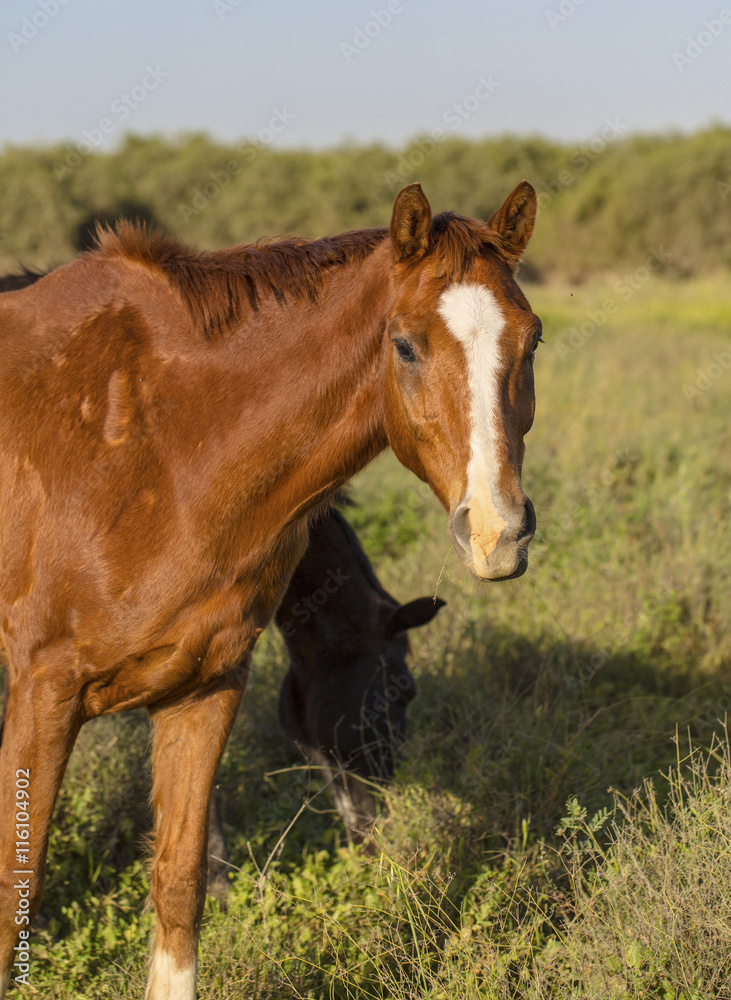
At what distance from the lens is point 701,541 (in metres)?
5.80

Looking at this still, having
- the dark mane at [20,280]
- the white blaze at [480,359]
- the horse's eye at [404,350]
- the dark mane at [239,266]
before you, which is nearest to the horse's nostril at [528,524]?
the white blaze at [480,359]

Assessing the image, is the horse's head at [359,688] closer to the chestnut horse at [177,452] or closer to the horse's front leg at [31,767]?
the chestnut horse at [177,452]

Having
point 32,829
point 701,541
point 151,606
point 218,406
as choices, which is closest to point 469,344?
point 218,406

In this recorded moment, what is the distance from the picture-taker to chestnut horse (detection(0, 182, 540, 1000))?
2471 millimetres

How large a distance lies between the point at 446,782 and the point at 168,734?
5.08 feet

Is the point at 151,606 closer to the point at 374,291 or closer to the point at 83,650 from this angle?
the point at 83,650

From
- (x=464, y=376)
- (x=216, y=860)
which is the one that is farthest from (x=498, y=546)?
(x=216, y=860)

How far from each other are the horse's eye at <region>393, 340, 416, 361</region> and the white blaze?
12 centimetres

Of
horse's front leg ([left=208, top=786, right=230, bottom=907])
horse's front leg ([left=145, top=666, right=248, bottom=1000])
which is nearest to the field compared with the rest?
horse's front leg ([left=208, top=786, right=230, bottom=907])

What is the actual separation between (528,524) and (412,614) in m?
1.53

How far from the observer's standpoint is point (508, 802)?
11.8 feet

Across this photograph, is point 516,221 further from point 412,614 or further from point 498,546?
point 412,614

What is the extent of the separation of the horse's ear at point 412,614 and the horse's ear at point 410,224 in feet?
4.91

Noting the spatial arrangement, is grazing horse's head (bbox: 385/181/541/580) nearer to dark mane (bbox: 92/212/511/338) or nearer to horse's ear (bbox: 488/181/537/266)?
horse's ear (bbox: 488/181/537/266)
